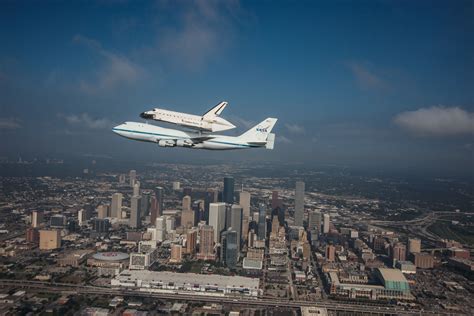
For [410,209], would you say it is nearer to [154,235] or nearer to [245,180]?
[245,180]

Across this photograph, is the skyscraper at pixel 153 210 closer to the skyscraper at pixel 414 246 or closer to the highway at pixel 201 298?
A: the highway at pixel 201 298

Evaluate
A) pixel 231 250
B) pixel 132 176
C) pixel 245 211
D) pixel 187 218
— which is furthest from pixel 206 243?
pixel 132 176

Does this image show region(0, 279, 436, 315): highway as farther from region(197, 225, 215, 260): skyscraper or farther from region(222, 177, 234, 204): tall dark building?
region(222, 177, 234, 204): tall dark building

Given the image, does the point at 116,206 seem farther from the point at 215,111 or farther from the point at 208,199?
the point at 215,111

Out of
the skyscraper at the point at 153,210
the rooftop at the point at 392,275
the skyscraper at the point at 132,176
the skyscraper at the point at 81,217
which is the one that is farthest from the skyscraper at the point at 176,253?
the skyscraper at the point at 132,176

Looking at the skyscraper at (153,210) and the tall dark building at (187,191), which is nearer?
the skyscraper at (153,210)

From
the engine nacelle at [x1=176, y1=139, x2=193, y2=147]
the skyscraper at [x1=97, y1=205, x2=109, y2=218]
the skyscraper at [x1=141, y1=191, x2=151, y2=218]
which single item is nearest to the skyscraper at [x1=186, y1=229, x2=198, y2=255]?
the skyscraper at [x1=141, y1=191, x2=151, y2=218]
